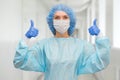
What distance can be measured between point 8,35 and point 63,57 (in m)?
1.06

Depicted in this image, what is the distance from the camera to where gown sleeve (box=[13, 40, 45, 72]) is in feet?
4.50

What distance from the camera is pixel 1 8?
2.14 metres

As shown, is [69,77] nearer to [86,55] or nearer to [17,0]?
[86,55]

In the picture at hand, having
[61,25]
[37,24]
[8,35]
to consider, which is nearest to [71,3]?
[37,24]

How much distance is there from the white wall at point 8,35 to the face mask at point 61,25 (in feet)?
2.74

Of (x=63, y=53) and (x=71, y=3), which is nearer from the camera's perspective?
(x=63, y=53)

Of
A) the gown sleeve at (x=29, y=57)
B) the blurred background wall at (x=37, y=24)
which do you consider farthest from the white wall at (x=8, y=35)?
the gown sleeve at (x=29, y=57)

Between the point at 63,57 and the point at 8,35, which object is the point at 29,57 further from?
the point at 8,35

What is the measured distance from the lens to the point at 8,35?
89.4 inches

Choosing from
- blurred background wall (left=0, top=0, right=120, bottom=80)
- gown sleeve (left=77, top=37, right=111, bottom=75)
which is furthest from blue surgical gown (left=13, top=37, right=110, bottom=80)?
blurred background wall (left=0, top=0, right=120, bottom=80)

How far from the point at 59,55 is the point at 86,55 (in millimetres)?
168

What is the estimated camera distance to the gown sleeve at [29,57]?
1.37m

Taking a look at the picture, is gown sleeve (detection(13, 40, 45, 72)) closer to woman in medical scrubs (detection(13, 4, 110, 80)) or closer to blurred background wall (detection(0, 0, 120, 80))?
woman in medical scrubs (detection(13, 4, 110, 80))

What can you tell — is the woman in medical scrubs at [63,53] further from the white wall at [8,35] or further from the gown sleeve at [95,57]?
the white wall at [8,35]
